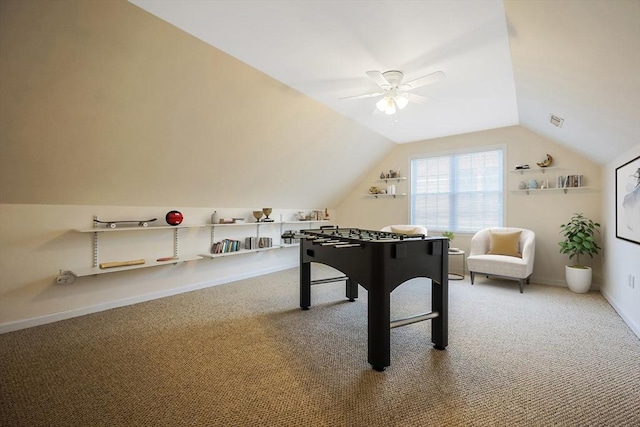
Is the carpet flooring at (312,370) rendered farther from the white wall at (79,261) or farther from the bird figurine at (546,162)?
the bird figurine at (546,162)

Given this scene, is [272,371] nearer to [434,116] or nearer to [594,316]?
[594,316]

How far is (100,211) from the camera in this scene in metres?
3.39

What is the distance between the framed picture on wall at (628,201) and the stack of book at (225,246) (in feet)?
15.0

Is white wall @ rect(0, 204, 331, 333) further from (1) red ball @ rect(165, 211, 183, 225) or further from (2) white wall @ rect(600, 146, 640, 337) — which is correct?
(2) white wall @ rect(600, 146, 640, 337)

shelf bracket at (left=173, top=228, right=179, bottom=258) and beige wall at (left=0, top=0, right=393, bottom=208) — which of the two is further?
shelf bracket at (left=173, top=228, right=179, bottom=258)

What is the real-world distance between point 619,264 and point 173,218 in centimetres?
523

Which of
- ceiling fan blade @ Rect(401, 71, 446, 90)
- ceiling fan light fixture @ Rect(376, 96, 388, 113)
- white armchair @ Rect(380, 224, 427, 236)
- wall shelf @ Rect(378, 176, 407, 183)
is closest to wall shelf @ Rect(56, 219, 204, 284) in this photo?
ceiling fan light fixture @ Rect(376, 96, 388, 113)

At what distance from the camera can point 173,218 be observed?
3.87 m

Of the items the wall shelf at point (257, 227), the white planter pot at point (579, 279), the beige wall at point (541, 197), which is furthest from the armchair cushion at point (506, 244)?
the wall shelf at point (257, 227)

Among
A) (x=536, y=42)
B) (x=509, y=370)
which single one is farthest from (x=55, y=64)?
(x=509, y=370)

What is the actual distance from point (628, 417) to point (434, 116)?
3734mm

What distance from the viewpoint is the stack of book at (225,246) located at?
4441 mm

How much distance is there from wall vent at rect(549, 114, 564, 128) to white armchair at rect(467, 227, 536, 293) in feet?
5.16

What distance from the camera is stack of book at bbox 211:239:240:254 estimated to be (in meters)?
4.44
